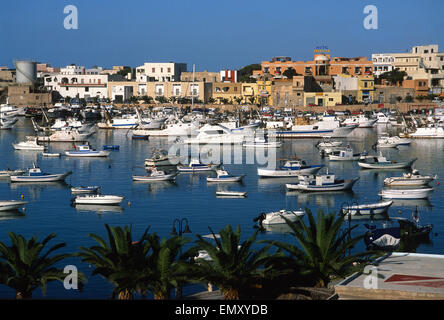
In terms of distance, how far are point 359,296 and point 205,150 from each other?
42.5 metres

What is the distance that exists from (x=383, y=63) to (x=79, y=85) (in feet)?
154

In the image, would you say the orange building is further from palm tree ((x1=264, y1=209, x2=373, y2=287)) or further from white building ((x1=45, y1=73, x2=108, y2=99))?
palm tree ((x1=264, y1=209, x2=373, y2=287))

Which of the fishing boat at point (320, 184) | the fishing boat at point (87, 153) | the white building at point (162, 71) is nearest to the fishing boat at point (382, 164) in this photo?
the fishing boat at point (320, 184)

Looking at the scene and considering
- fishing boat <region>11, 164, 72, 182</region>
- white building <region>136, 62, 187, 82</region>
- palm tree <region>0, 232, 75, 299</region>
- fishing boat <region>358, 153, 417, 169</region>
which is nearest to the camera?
palm tree <region>0, 232, 75, 299</region>

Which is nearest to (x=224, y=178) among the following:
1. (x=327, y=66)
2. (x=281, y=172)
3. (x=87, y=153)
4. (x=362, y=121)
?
(x=281, y=172)

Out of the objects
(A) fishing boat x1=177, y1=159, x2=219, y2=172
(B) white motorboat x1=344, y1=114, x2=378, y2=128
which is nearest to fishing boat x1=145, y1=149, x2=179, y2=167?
(A) fishing boat x1=177, y1=159, x2=219, y2=172

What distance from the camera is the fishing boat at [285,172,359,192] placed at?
32.0 m

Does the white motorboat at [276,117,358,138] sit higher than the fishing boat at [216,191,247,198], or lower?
higher

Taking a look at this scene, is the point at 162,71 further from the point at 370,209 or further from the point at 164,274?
the point at 164,274

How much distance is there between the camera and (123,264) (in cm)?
1305

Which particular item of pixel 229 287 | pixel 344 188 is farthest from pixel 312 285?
pixel 344 188

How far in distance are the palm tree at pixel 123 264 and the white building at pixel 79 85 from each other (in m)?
93.3

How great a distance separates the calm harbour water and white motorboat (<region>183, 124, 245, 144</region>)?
10.9 m
